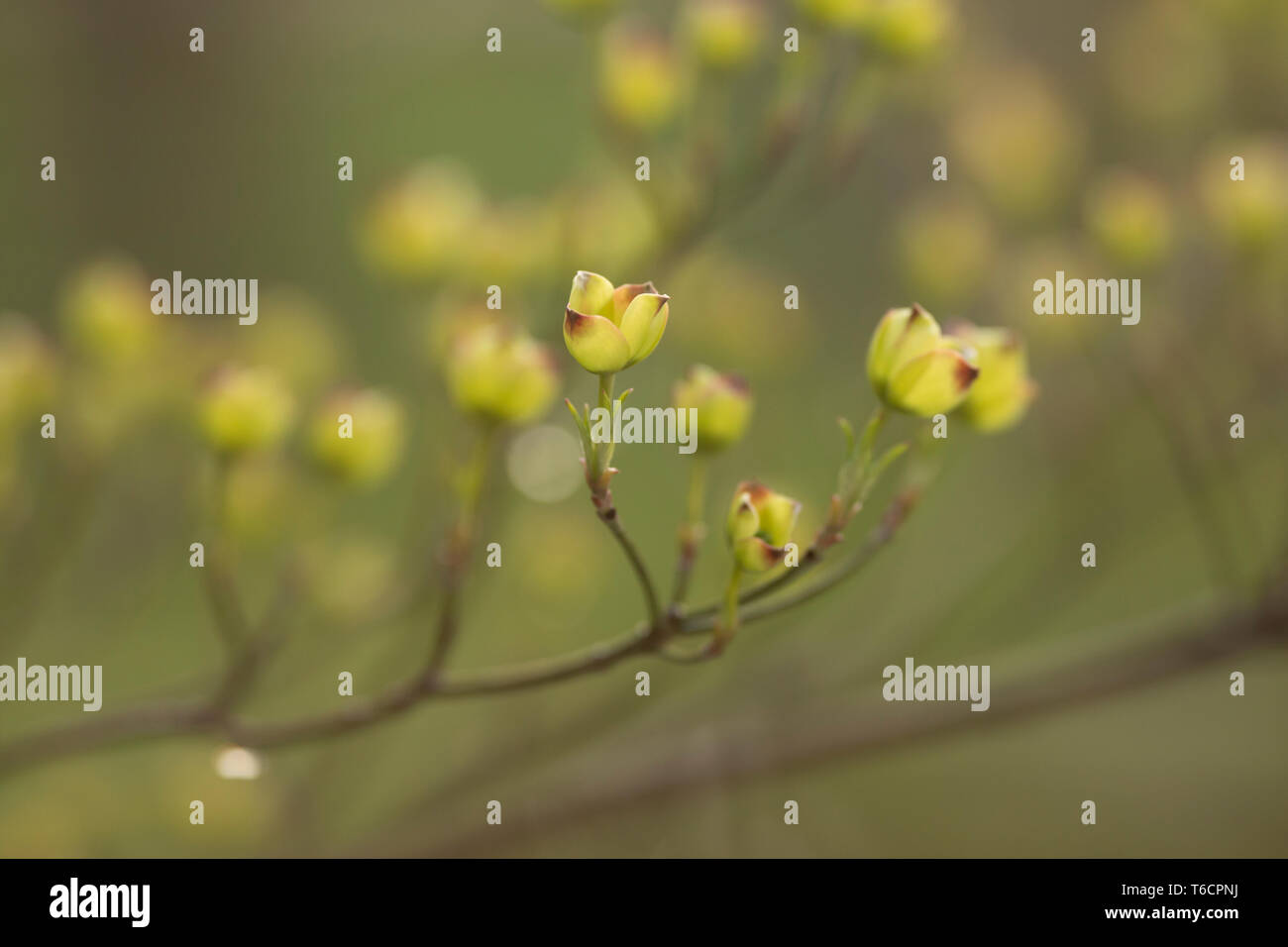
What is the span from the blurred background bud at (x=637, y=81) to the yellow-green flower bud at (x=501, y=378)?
0.53 m

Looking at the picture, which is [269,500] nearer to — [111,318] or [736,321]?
[111,318]

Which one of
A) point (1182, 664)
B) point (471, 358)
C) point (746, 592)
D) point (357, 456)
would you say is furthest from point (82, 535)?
point (1182, 664)

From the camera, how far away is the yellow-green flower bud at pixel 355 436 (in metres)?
1.19

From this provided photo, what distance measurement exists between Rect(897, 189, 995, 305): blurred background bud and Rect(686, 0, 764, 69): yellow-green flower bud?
476 millimetres

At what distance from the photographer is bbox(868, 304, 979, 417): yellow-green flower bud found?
876mm

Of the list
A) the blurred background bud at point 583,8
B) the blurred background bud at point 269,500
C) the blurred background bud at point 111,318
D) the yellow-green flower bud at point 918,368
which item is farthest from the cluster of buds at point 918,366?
the blurred background bud at point 111,318

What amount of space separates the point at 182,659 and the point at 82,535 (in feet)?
2.96

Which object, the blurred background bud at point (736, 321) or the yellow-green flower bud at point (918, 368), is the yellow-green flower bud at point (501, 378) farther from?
the blurred background bud at point (736, 321)

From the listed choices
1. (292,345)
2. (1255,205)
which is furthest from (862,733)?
(292,345)

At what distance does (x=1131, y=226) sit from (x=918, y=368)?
0.70m

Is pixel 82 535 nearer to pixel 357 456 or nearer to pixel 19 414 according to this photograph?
pixel 19 414

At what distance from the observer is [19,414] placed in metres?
1.33

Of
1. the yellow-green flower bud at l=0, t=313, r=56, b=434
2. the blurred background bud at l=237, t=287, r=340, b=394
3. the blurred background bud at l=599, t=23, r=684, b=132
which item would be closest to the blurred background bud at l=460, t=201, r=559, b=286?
the blurred background bud at l=599, t=23, r=684, b=132

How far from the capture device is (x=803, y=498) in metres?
1.79
